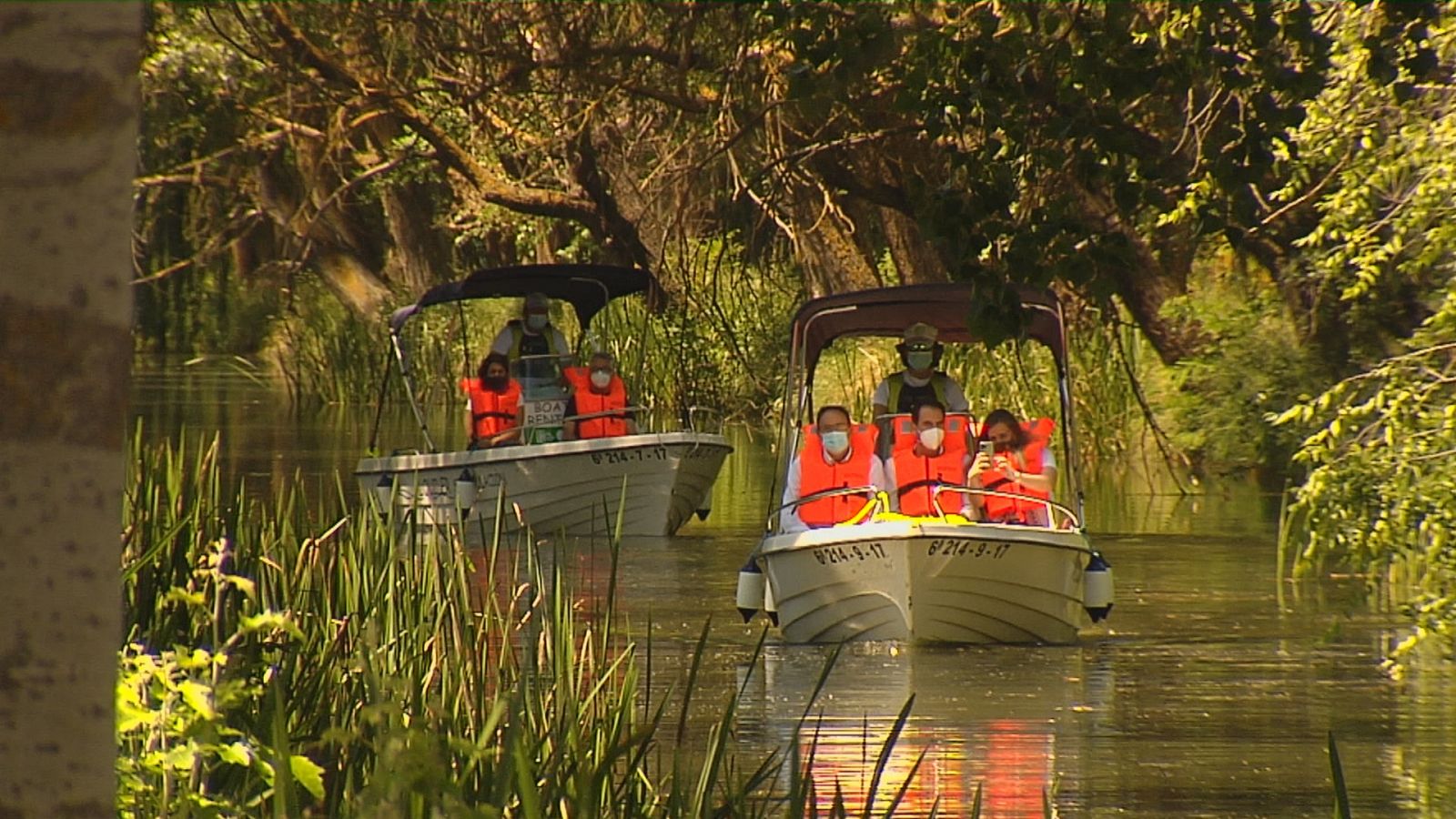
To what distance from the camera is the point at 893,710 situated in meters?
12.0

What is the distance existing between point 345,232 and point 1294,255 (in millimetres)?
23368

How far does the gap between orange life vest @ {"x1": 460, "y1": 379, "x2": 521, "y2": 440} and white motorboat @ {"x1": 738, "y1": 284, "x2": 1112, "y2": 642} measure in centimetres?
696

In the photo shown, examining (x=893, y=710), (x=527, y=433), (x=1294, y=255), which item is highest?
(x=1294, y=255)

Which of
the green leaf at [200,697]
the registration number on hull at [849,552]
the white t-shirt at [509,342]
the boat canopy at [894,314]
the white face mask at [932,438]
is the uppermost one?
the white t-shirt at [509,342]

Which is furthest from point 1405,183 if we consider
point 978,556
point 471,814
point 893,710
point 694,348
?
point 694,348

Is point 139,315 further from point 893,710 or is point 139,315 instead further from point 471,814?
point 471,814

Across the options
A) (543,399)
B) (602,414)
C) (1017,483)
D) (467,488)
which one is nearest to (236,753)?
(1017,483)

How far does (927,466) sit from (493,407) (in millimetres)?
7856

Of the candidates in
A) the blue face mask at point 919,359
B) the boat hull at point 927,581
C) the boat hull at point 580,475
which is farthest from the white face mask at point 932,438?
the boat hull at point 580,475

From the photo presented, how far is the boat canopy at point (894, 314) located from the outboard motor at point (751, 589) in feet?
5.10

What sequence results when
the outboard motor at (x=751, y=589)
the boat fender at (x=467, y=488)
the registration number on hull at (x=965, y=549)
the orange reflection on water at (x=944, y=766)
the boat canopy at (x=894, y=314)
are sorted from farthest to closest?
the boat fender at (x=467, y=488) → the boat canopy at (x=894, y=314) → the outboard motor at (x=751, y=589) → the registration number on hull at (x=965, y=549) → the orange reflection on water at (x=944, y=766)

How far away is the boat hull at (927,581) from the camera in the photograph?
44.9 feet

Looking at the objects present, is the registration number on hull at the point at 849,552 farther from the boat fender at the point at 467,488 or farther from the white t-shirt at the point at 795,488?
the boat fender at the point at 467,488

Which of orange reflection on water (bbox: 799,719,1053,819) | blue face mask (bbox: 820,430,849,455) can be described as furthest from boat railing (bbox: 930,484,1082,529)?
orange reflection on water (bbox: 799,719,1053,819)
